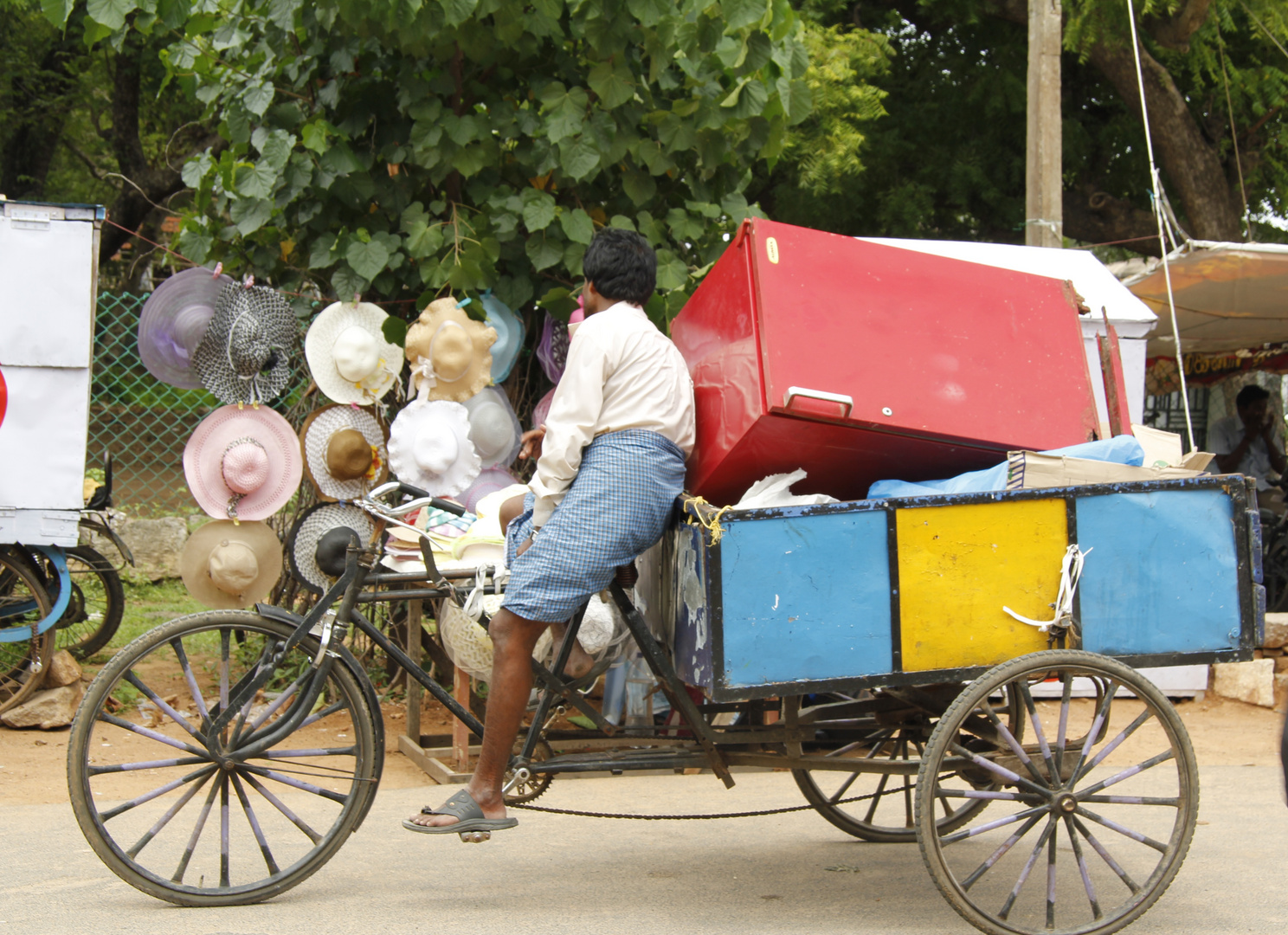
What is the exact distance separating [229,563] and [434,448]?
1.03 meters

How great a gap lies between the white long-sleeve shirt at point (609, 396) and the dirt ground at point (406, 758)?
2.22 m

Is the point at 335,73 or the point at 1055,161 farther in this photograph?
the point at 1055,161

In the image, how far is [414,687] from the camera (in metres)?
5.13

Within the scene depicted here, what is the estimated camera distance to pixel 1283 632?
283 inches

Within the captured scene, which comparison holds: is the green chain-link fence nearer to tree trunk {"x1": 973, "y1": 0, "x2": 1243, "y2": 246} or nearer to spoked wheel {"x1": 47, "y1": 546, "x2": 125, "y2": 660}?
spoked wheel {"x1": 47, "y1": 546, "x2": 125, "y2": 660}

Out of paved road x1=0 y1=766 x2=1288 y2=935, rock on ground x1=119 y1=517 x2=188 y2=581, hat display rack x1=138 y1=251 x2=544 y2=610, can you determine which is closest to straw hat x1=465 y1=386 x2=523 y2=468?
hat display rack x1=138 y1=251 x2=544 y2=610

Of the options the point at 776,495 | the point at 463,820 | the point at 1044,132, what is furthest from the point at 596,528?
the point at 1044,132

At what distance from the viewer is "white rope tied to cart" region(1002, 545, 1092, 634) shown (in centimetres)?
309

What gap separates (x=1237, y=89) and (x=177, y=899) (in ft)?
34.0

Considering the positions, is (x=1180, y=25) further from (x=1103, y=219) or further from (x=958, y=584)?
(x=958, y=584)

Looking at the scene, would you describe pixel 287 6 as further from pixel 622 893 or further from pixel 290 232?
pixel 622 893

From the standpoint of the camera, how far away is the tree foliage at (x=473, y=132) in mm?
5098

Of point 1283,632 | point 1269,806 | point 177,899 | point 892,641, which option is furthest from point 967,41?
point 177,899

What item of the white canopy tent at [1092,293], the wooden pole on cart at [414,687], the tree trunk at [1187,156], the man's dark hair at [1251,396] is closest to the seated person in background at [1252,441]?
the man's dark hair at [1251,396]
